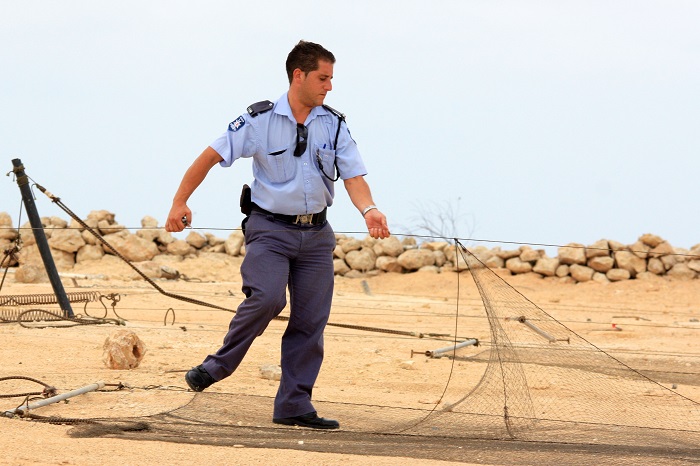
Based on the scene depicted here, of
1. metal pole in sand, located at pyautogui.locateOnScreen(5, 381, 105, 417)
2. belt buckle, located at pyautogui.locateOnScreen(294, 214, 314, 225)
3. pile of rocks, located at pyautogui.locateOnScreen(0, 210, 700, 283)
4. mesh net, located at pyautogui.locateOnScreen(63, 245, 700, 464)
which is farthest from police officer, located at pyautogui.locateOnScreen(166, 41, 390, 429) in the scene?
pile of rocks, located at pyautogui.locateOnScreen(0, 210, 700, 283)

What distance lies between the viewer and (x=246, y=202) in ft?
16.6

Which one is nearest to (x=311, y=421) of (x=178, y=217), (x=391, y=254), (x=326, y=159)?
(x=178, y=217)

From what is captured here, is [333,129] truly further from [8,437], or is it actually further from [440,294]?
[440,294]

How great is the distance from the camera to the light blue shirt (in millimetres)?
4898

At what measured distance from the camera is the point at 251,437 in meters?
4.50

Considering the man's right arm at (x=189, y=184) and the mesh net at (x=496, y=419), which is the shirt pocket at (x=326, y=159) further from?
the mesh net at (x=496, y=419)

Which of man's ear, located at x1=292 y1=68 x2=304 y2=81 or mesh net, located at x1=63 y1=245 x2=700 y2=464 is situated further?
man's ear, located at x1=292 y1=68 x2=304 y2=81

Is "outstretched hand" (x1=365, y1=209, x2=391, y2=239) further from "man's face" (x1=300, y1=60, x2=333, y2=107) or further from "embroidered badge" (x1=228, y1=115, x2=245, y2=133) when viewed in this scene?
"embroidered badge" (x1=228, y1=115, x2=245, y2=133)

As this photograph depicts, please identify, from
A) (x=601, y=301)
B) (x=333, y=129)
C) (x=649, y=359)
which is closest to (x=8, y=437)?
(x=333, y=129)

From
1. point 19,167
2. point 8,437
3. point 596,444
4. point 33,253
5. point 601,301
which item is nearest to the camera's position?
point 8,437

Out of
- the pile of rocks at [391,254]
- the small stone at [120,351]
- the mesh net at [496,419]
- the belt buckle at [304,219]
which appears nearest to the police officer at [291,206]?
the belt buckle at [304,219]

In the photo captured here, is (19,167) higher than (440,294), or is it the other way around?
(19,167)

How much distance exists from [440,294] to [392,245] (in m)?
2.14

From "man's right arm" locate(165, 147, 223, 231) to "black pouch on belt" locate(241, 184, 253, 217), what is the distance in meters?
0.24
